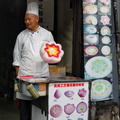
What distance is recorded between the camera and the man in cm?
486

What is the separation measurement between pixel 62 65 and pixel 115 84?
1.71 metres

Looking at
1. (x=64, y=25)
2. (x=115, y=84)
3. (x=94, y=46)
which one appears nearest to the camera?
(x=94, y=46)

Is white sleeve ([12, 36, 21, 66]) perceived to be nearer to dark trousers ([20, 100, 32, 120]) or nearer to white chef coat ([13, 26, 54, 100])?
white chef coat ([13, 26, 54, 100])

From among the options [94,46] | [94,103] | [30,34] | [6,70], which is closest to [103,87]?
[94,103]

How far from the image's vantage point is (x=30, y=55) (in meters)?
4.86

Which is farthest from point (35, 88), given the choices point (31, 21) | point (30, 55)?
point (31, 21)

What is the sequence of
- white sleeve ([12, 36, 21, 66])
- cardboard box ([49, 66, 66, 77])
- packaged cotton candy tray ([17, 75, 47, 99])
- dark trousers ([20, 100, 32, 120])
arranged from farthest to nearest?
cardboard box ([49, 66, 66, 77])
white sleeve ([12, 36, 21, 66])
dark trousers ([20, 100, 32, 120])
packaged cotton candy tray ([17, 75, 47, 99])

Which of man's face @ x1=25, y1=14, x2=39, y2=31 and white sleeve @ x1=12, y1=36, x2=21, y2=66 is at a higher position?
man's face @ x1=25, y1=14, x2=39, y2=31

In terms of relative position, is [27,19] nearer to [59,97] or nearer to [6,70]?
[59,97]

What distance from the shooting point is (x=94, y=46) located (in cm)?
565

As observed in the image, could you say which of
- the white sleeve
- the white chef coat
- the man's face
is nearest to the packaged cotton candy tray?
the white chef coat

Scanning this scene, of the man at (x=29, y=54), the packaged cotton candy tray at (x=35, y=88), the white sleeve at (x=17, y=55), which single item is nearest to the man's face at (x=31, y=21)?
the man at (x=29, y=54)

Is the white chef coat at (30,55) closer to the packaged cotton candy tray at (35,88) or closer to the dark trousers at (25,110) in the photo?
the dark trousers at (25,110)

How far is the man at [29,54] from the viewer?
4.86 metres
